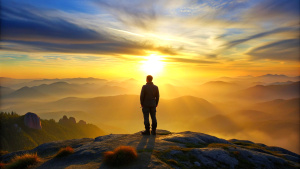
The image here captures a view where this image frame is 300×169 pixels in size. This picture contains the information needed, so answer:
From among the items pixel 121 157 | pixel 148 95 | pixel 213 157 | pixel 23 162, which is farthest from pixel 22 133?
pixel 213 157

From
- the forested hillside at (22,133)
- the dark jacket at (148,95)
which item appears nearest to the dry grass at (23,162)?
the dark jacket at (148,95)

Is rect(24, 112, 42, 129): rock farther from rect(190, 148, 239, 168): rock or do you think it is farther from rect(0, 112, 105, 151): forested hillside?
rect(190, 148, 239, 168): rock

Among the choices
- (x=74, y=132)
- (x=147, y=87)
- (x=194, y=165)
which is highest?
(x=147, y=87)

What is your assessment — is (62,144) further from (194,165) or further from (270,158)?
(270,158)

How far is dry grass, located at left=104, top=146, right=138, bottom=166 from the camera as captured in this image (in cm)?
783

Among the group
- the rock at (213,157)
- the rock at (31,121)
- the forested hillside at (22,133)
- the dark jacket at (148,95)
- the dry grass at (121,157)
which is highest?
the dark jacket at (148,95)

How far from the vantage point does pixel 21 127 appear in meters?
142

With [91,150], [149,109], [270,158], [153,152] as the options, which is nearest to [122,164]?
[153,152]

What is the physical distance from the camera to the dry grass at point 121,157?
7835 mm

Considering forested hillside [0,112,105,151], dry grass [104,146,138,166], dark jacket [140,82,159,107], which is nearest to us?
dry grass [104,146,138,166]

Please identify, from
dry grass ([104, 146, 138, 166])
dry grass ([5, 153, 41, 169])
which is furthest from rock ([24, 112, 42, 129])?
dry grass ([104, 146, 138, 166])

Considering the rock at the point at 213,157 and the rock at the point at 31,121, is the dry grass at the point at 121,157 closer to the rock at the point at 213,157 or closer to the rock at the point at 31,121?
the rock at the point at 213,157

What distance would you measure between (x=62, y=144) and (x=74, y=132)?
612ft

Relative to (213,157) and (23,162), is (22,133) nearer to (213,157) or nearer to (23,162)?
(23,162)
